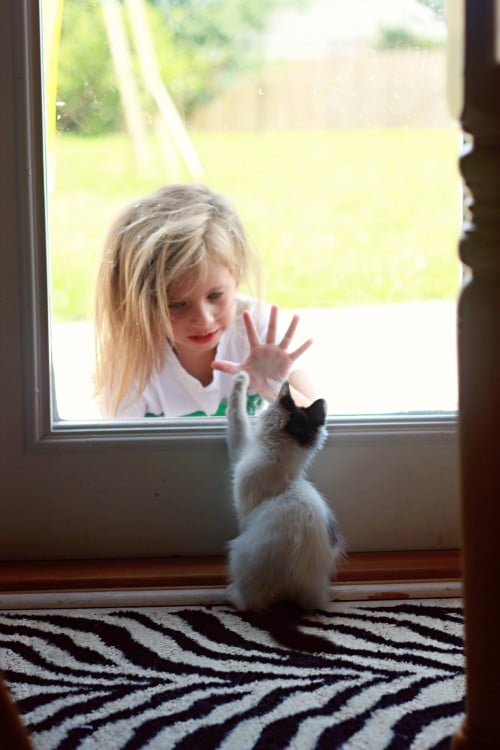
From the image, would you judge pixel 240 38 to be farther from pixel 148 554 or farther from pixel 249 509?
pixel 148 554

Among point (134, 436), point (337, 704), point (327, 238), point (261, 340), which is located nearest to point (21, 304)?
point (134, 436)

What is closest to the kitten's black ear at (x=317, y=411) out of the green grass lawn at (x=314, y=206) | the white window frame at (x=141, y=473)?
the white window frame at (x=141, y=473)

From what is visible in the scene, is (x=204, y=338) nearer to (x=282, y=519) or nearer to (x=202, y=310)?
(x=202, y=310)

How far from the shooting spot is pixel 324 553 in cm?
122

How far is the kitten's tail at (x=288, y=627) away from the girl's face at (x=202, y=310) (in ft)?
1.46

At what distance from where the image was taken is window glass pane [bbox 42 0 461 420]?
1.34 metres

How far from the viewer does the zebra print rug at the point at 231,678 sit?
0.93 meters

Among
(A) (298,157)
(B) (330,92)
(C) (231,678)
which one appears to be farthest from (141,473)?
(B) (330,92)

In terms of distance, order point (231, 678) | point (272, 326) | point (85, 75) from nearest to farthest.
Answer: point (231, 678), point (85, 75), point (272, 326)

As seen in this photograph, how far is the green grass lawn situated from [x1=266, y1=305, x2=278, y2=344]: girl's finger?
2cm

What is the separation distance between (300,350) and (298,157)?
30cm

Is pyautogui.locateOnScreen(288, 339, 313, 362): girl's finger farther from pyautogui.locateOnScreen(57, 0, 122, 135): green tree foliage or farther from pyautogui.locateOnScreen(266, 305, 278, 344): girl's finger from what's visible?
pyautogui.locateOnScreen(57, 0, 122, 135): green tree foliage

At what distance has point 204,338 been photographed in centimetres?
146

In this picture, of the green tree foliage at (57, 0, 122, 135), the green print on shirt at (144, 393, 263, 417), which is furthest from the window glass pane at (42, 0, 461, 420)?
the green print on shirt at (144, 393, 263, 417)
